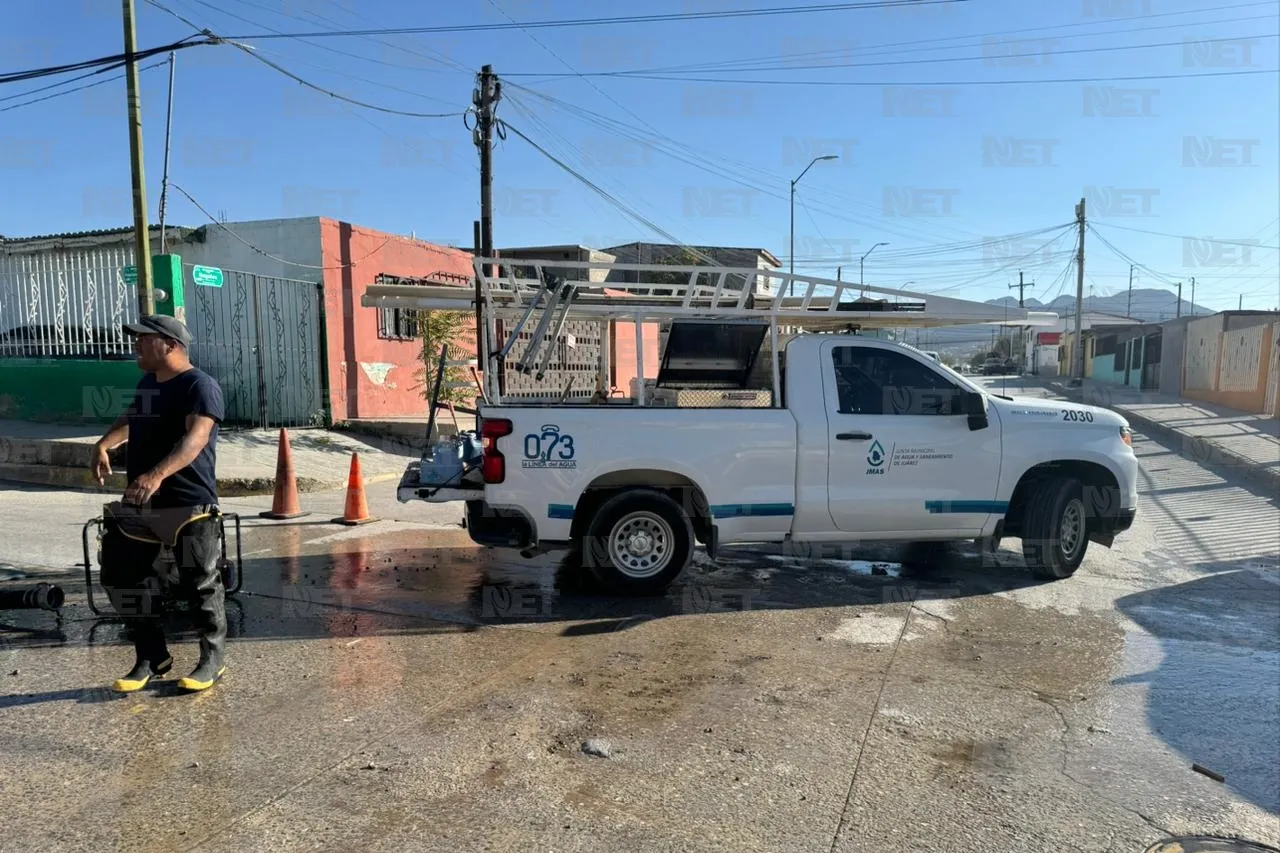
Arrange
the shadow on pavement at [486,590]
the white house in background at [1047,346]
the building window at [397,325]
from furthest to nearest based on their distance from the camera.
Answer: the white house in background at [1047,346] → the building window at [397,325] → the shadow on pavement at [486,590]

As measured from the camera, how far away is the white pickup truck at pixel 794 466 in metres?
5.80

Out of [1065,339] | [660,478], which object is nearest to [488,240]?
[660,478]

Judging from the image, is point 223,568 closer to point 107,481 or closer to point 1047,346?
point 107,481

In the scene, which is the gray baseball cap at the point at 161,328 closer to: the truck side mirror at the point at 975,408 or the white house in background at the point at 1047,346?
the truck side mirror at the point at 975,408

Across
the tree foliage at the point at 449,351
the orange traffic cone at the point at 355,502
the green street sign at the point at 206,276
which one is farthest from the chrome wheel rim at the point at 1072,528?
the green street sign at the point at 206,276

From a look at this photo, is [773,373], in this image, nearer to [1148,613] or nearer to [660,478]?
[660,478]

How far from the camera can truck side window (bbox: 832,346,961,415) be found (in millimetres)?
6172

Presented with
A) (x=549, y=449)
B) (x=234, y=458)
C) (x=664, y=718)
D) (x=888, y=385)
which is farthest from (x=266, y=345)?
(x=664, y=718)

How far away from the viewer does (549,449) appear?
5.77m

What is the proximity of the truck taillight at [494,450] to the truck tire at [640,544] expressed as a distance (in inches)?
28.9

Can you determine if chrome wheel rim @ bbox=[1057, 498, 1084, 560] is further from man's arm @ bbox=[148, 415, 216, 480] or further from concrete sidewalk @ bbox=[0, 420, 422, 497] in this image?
concrete sidewalk @ bbox=[0, 420, 422, 497]

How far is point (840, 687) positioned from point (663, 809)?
5.18 ft

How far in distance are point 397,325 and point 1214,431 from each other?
16.0 meters

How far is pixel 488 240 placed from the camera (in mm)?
14742
